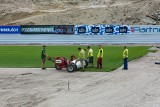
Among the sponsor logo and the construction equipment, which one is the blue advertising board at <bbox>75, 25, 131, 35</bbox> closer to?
the sponsor logo

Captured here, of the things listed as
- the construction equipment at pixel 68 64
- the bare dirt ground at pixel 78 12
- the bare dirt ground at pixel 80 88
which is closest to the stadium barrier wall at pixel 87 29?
the bare dirt ground at pixel 78 12

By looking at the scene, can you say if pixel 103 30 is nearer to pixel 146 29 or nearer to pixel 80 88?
pixel 146 29

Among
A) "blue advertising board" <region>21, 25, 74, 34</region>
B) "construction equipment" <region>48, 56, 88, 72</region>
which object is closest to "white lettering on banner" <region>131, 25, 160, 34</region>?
"blue advertising board" <region>21, 25, 74, 34</region>

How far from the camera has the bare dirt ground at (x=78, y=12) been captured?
6694cm

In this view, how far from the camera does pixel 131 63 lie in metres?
33.8

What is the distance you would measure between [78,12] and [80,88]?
51081 mm

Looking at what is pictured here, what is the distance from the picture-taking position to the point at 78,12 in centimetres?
7262

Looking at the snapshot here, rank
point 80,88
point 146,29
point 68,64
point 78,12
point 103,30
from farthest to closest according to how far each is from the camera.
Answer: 1. point 78,12
2. point 103,30
3. point 146,29
4. point 68,64
5. point 80,88

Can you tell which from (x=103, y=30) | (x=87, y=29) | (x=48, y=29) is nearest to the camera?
(x=103, y=30)

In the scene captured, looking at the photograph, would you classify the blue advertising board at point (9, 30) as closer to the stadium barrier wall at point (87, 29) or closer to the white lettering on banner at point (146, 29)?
the stadium barrier wall at point (87, 29)

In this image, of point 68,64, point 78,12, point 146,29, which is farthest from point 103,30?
point 68,64

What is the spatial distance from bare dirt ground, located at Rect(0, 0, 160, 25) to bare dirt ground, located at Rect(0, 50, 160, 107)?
121 ft

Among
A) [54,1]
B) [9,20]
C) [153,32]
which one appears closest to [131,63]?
[153,32]

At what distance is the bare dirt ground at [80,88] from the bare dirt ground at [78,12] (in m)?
36.9
